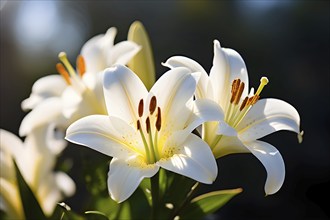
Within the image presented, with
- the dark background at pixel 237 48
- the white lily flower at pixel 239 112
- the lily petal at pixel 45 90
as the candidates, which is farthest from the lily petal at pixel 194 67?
the dark background at pixel 237 48

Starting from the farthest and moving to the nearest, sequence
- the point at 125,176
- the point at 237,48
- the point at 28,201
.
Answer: the point at 237,48 < the point at 28,201 < the point at 125,176

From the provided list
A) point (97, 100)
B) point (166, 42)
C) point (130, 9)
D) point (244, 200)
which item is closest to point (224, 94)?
point (97, 100)

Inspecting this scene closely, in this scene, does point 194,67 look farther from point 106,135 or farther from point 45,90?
point 45,90

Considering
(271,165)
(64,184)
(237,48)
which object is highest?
(271,165)

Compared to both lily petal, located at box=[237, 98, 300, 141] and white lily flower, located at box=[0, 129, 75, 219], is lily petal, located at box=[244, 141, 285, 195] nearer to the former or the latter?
lily petal, located at box=[237, 98, 300, 141]

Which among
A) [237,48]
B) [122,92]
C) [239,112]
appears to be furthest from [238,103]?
[237,48]

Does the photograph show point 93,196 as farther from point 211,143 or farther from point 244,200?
point 244,200

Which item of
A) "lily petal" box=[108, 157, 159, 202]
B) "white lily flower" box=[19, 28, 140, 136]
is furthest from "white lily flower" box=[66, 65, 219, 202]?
"white lily flower" box=[19, 28, 140, 136]
